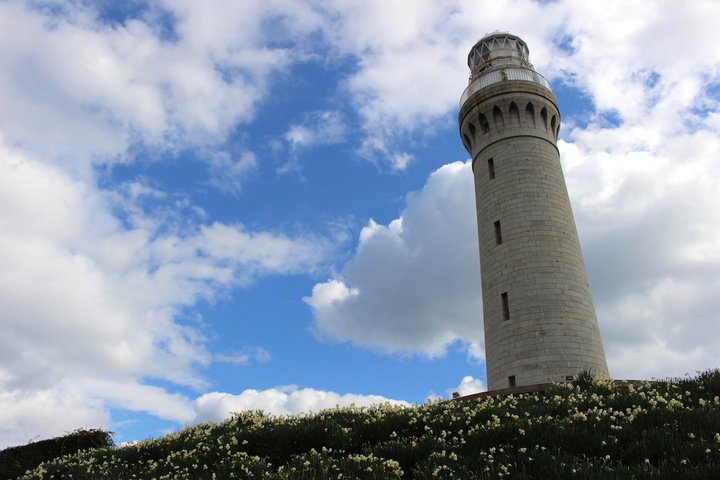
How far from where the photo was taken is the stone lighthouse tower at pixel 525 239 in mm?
22094

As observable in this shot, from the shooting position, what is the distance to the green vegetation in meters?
7.44

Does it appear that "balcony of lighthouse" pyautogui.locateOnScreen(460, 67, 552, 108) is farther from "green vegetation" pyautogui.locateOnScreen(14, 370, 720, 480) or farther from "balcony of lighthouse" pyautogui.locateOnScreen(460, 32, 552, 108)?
"green vegetation" pyautogui.locateOnScreen(14, 370, 720, 480)

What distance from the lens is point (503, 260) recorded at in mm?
24312

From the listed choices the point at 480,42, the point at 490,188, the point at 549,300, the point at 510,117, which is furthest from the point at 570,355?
the point at 480,42

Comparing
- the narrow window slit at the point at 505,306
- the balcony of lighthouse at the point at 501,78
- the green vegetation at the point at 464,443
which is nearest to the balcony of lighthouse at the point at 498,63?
the balcony of lighthouse at the point at 501,78

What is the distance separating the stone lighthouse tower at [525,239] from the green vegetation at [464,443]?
8949mm

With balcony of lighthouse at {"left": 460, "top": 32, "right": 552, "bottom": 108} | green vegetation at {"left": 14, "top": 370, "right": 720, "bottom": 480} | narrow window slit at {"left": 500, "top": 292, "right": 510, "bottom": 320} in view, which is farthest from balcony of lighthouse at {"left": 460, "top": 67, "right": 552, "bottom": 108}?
green vegetation at {"left": 14, "top": 370, "right": 720, "bottom": 480}

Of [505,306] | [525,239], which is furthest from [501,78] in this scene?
[505,306]

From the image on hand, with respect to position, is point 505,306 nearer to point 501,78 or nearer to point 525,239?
point 525,239

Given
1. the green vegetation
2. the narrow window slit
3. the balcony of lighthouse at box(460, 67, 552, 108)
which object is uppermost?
the balcony of lighthouse at box(460, 67, 552, 108)

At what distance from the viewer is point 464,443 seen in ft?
29.2

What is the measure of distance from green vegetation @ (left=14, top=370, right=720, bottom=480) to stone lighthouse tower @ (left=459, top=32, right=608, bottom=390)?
29.4ft

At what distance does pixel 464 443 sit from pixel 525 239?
16306mm

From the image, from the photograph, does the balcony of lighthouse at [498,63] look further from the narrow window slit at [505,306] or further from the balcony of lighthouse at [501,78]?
the narrow window slit at [505,306]
